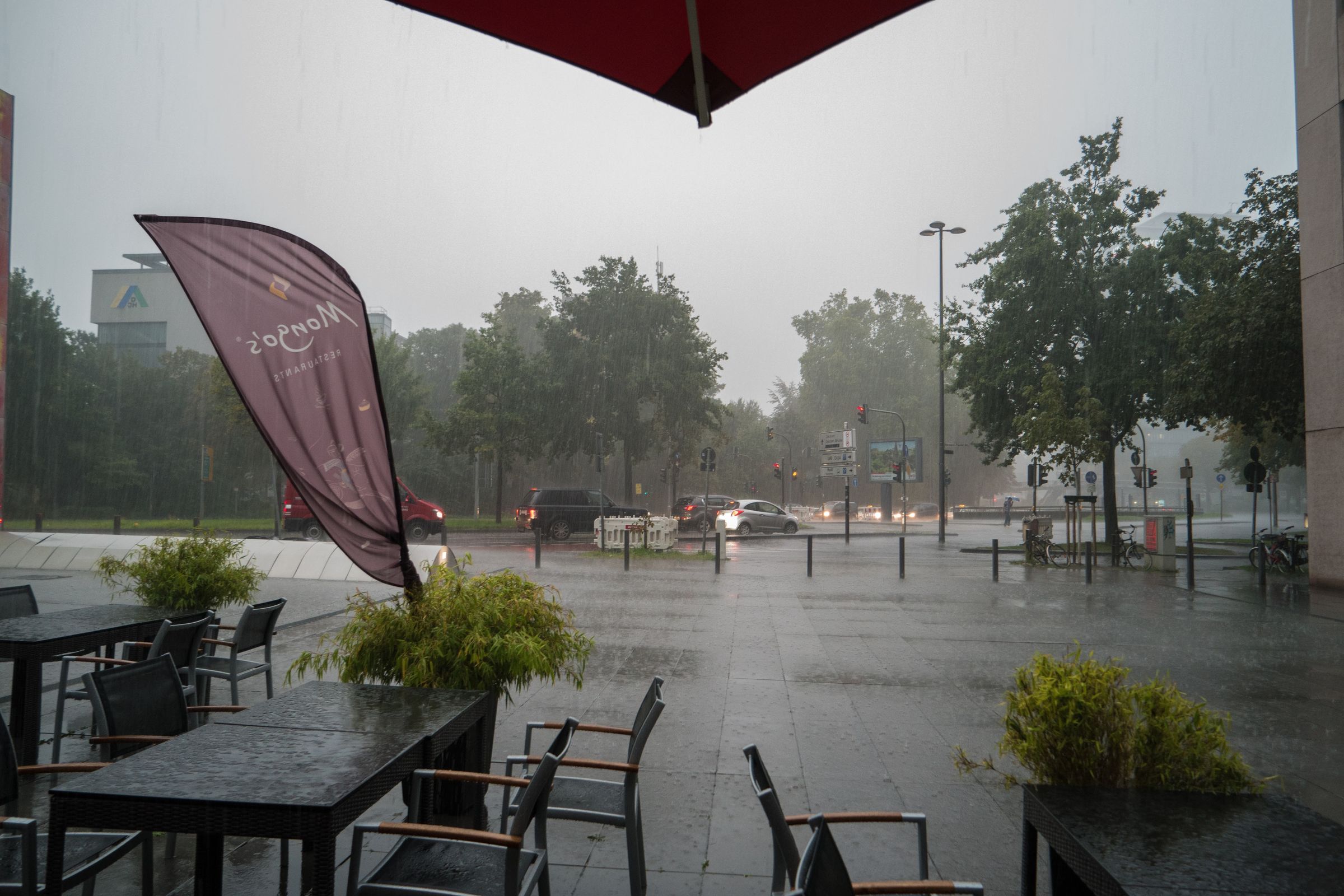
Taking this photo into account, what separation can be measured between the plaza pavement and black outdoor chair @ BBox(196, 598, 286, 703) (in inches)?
35.9

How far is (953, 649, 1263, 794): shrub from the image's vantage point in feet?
9.43

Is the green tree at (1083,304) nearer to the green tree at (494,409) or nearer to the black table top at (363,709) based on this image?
the green tree at (494,409)

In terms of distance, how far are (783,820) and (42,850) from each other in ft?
8.60

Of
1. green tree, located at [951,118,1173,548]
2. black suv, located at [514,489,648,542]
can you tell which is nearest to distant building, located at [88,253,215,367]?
black suv, located at [514,489,648,542]

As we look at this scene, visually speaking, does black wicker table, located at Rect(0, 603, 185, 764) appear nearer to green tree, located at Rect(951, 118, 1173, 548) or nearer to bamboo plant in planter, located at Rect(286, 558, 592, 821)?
bamboo plant in planter, located at Rect(286, 558, 592, 821)

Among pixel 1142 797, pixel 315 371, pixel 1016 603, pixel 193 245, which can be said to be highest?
pixel 193 245

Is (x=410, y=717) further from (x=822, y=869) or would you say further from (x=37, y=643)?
(x=37, y=643)

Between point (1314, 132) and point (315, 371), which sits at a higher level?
point (1314, 132)

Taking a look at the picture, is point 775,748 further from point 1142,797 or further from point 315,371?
point 315,371

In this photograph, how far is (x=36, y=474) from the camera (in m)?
39.6

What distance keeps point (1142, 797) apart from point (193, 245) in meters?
4.35

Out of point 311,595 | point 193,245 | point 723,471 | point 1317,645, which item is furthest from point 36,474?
point 1317,645

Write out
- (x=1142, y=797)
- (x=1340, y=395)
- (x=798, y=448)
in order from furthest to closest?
(x=798, y=448), (x=1340, y=395), (x=1142, y=797)

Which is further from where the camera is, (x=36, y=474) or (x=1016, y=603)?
(x=36, y=474)
